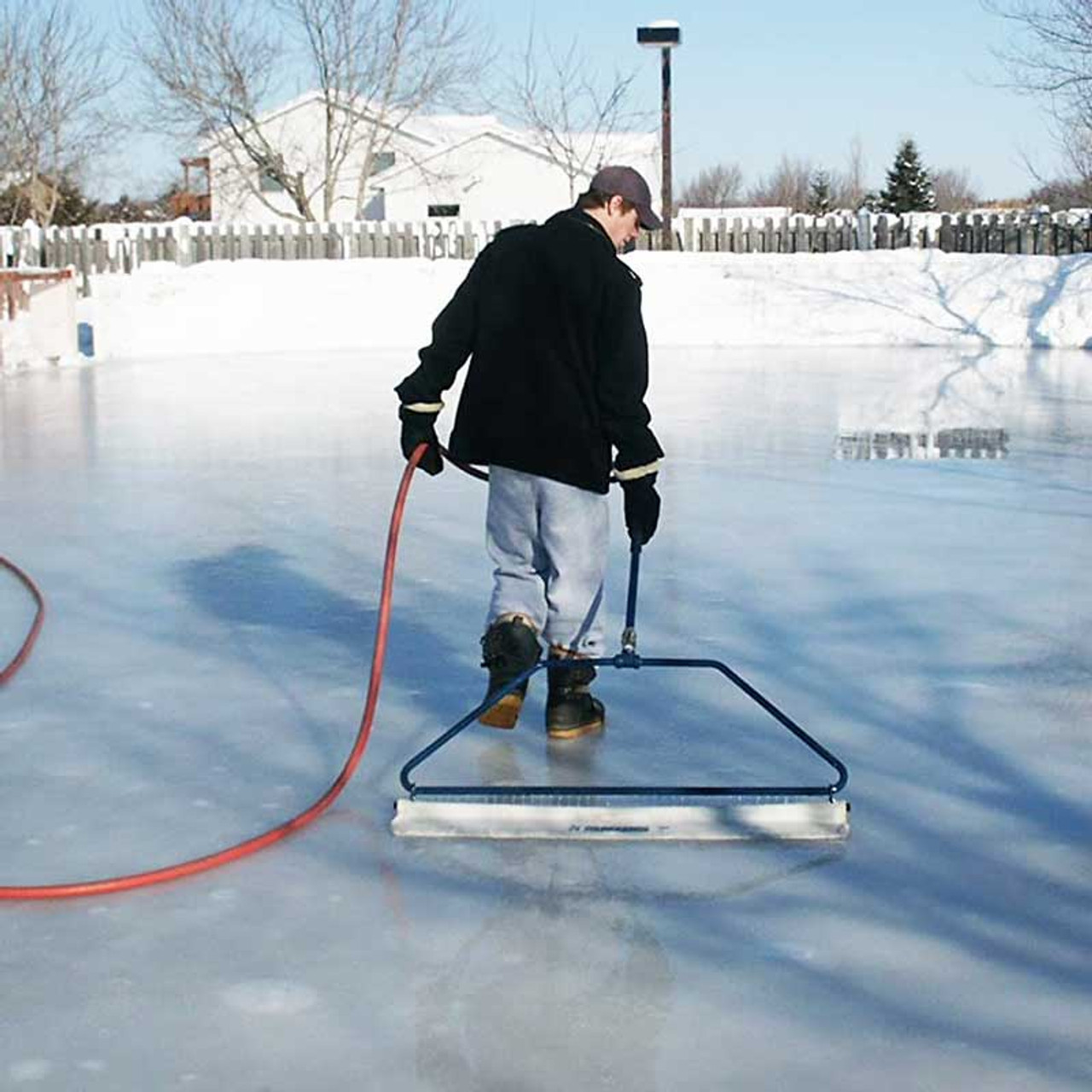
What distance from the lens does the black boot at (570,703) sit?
4.24 metres

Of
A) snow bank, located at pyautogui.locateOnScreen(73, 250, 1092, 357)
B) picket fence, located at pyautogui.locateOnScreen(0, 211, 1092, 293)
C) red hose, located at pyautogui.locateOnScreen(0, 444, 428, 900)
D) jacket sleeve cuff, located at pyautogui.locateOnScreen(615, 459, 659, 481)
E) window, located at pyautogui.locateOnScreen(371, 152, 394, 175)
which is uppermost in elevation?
window, located at pyautogui.locateOnScreen(371, 152, 394, 175)

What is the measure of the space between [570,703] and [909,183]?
54616mm

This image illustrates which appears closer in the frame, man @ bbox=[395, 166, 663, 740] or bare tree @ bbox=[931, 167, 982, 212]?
man @ bbox=[395, 166, 663, 740]

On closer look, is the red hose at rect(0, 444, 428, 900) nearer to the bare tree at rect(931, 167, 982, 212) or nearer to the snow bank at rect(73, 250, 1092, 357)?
the snow bank at rect(73, 250, 1092, 357)

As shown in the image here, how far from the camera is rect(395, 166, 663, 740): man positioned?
4102 mm

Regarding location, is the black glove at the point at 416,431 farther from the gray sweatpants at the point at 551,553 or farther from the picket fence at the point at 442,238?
the picket fence at the point at 442,238

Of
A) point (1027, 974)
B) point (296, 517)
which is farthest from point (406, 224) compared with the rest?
point (1027, 974)

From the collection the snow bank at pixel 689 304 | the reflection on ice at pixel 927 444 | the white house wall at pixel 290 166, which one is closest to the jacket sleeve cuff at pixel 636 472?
the reflection on ice at pixel 927 444

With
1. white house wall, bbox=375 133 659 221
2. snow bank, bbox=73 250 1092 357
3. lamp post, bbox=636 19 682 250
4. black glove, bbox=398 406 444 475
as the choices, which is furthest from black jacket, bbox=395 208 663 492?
white house wall, bbox=375 133 659 221

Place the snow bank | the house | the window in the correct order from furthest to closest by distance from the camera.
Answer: the window < the house < the snow bank

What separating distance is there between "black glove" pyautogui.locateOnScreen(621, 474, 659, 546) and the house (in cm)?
3999

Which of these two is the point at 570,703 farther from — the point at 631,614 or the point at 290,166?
the point at 290,166

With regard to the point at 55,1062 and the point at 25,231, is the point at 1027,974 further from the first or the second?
the point at 25,231

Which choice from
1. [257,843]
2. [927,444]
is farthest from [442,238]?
[257,843]
